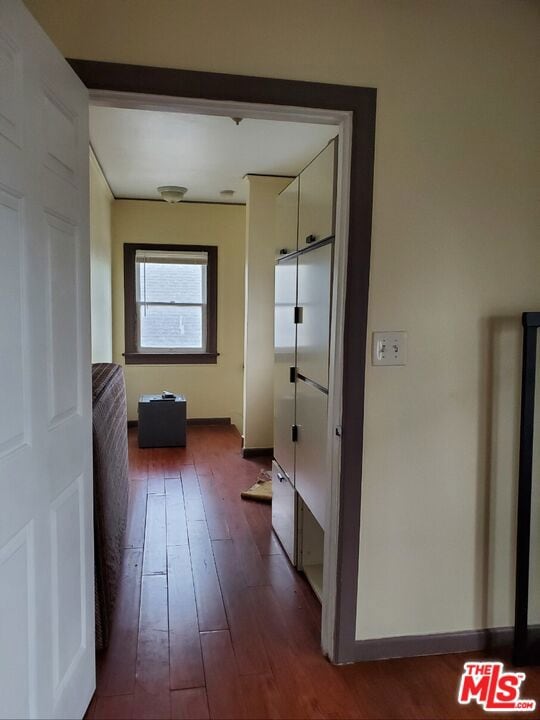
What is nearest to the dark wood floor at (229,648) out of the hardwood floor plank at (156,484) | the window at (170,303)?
the hardwood floor plank at (156,484)

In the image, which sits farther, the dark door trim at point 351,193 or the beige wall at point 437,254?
the beige wall at point 437,254

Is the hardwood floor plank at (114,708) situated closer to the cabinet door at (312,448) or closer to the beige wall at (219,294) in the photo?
the cabinet door at (312,448)

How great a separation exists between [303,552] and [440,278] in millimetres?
1573

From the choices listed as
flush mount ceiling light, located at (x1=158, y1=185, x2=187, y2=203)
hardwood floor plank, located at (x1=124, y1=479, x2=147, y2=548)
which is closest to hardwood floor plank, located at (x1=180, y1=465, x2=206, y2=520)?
hardwood floor plank, located at (x1=124, y1=479, x2=147, y2=548)

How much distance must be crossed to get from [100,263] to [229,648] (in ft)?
11.1

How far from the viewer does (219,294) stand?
589 cm

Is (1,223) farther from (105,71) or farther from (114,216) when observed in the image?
(114,216)

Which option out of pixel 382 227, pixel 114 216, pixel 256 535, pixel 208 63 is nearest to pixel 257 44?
pixel 208 63

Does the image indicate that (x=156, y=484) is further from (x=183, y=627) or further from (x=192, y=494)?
(x=183, y=627)

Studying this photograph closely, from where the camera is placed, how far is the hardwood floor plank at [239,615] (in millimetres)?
2000

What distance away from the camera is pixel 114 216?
556 centimetres

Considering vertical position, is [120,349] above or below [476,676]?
above

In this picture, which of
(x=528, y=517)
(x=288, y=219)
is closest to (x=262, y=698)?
(x=528, y=517)

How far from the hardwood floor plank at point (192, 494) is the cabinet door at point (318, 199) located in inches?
73.4
